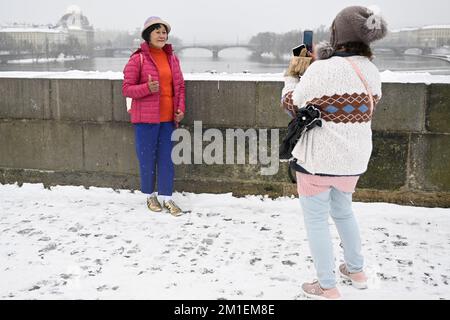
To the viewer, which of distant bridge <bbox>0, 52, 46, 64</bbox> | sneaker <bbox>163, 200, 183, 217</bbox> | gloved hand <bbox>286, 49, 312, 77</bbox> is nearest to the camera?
gloved hand <bbox>286, 49, 312, 77</bbox>

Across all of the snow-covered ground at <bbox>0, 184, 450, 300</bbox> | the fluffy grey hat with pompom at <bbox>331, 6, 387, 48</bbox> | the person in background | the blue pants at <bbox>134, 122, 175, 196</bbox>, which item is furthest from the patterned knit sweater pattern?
the blue pants at <bbox>134, 122, 175, 196</bbox>

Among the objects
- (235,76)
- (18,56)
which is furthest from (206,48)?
(235,76)

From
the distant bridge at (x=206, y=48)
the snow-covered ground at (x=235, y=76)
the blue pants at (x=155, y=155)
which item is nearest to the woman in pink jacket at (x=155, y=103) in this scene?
the blue pants at (x=155, y=155)

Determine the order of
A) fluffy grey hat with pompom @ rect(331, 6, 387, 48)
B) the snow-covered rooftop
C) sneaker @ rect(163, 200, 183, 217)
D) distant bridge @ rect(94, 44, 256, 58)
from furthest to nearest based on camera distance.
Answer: the snow-covered rooftop
distant bridge @ rect(94, 44, 256, 58)
sneaker @ rect(163, 200, 183, 217)
fluffy grey hat with pompom @ rect(331, 6, 387, 48)

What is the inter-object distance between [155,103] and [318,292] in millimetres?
2376

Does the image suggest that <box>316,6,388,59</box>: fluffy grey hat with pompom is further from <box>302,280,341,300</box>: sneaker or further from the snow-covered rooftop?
the snow-covered rooftop

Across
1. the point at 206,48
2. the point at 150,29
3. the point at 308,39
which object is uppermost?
the point at 206,48

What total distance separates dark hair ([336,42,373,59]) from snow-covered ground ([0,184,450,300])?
1.45 m

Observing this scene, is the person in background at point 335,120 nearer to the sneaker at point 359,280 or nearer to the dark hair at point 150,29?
the sneaker at point 359,280

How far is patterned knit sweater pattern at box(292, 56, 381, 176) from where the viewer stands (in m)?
2.60

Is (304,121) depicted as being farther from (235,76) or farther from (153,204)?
(235,76)

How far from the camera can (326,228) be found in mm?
2803

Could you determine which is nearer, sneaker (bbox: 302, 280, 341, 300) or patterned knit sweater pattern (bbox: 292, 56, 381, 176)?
patterned knit sweater pattern (bbox: 292, 56, 381, 176)

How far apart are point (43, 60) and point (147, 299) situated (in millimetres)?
69680
